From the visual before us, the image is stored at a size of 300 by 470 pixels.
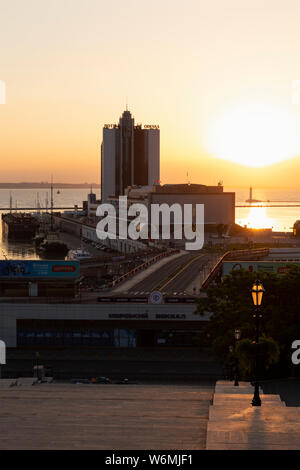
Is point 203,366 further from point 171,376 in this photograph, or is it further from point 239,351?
point 239,351

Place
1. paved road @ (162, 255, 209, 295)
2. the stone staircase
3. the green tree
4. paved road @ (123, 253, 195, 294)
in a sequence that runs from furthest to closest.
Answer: paved road @ (162, 255, 209, 295), paved road @ (123, 253, 195, 294), the green tree, the stone staircase

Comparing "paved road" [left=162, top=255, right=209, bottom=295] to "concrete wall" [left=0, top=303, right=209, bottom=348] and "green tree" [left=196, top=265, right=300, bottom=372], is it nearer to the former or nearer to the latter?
"concrete wall" [left=0, top=303, right=209, bottom=348]

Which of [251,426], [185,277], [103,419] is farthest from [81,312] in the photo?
[251,426]

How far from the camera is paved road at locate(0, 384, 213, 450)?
1540cm

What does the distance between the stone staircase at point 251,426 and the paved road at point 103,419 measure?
0.41 meters

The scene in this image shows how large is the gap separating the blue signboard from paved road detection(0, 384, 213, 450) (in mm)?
44265

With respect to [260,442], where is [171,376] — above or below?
below

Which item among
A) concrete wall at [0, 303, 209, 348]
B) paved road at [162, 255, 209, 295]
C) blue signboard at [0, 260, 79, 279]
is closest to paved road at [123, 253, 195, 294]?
paved road at [162, 255, 209, 295]

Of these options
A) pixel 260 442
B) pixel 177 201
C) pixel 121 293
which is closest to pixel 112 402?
pixel 260 442

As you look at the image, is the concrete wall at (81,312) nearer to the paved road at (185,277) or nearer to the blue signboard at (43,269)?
the blue signboard at (43,269)

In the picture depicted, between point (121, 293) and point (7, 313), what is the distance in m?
12.3

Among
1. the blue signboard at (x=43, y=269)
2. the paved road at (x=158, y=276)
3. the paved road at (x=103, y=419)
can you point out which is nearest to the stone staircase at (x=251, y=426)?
the paved road at (x=103, y=419)

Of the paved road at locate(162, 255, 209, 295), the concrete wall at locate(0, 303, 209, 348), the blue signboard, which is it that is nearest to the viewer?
the concrete wall at locate(0, 303, 209, 348)
